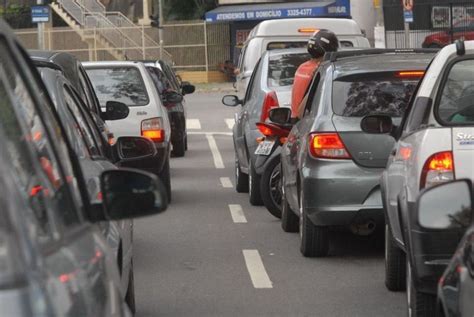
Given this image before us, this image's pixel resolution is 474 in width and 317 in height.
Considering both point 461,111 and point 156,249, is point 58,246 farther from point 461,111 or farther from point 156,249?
point 156,249

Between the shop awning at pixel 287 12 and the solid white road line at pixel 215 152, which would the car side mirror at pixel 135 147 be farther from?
the shop awning at pixel 287 12

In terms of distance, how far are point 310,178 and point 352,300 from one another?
138 cm

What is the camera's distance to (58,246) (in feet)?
10.6

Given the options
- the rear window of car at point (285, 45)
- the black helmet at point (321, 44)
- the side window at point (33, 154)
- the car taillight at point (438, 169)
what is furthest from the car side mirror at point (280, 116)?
the side window at point (33, 154)

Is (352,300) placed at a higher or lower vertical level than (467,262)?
lower

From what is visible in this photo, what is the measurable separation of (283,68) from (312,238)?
4.57m

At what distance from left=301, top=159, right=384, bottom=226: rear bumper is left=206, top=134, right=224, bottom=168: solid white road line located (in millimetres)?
9889

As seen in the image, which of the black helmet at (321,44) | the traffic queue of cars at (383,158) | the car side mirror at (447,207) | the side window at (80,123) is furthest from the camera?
the black helmet at (321,44)

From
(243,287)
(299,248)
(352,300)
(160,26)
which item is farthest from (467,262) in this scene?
(160,26)

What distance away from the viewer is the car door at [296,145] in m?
10.4

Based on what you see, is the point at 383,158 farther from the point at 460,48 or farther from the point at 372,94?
the point at 460,48

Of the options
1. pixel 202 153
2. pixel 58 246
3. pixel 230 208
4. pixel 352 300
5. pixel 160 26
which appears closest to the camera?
pixel 58 246

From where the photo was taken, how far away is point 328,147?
957cm

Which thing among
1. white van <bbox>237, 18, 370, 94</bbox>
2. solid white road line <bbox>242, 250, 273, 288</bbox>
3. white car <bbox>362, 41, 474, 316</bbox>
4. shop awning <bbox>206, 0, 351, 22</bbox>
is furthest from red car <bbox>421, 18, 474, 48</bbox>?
white car <bbox>362, 41, 474, 316</bbox>
